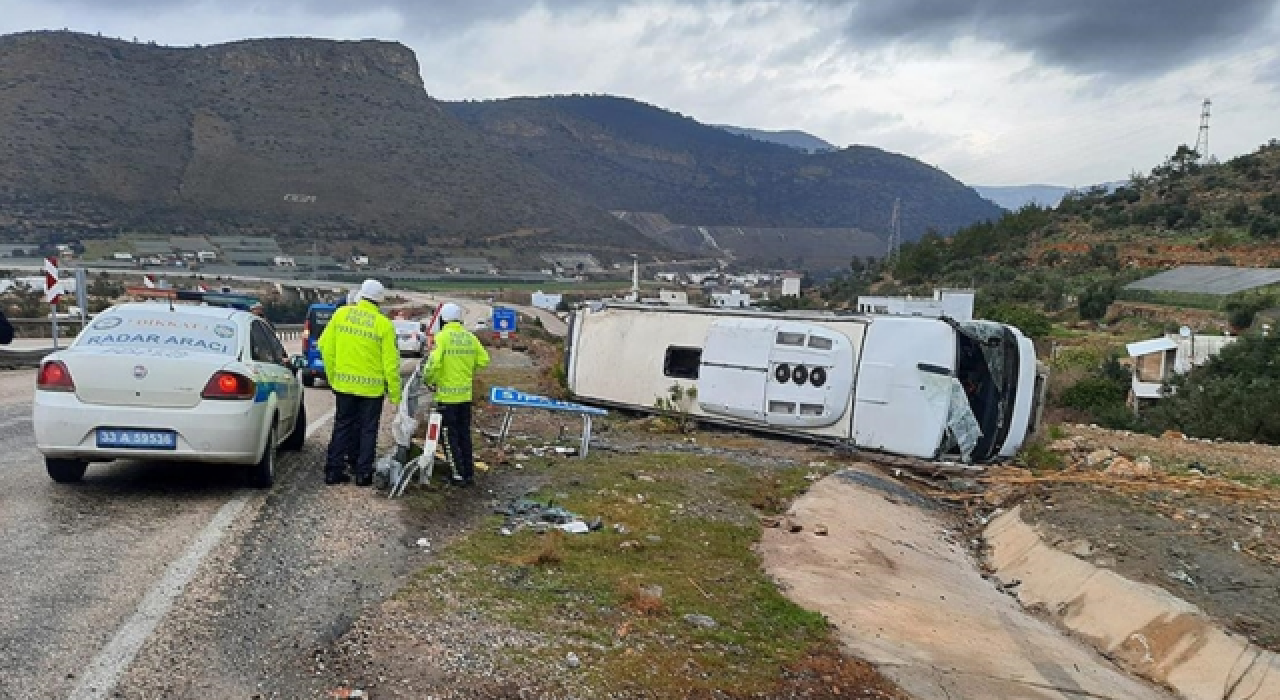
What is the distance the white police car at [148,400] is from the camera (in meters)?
7.08

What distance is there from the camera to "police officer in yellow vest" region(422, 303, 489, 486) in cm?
888

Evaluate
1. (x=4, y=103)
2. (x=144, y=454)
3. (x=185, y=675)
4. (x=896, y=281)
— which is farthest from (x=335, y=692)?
(x=4, y=103)

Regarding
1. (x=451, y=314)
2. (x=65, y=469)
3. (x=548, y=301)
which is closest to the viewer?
(x=65, y=469)

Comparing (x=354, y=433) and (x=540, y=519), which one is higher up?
(x=354, y=433)

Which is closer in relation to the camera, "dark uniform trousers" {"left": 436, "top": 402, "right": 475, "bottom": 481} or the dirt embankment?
the dirt embankment

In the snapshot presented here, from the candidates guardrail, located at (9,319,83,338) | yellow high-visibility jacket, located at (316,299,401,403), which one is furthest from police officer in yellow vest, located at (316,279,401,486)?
guardrail, located at (9,319,83,338)

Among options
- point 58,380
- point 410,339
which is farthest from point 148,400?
point 410,339

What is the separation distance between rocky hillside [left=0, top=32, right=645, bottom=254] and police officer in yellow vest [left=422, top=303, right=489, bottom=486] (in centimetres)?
7082

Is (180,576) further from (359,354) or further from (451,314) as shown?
(451,314)

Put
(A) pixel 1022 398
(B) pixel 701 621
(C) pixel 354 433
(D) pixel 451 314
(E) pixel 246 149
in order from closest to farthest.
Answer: (B) pixel 701 621 < (C) pixel 354 433 < (D) pixel 451 314 < (A) pixel 1022 398 < (E) pixel 246 149

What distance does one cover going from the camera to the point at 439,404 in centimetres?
895

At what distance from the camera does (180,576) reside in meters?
5.49

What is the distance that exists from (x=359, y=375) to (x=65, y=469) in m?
2.39

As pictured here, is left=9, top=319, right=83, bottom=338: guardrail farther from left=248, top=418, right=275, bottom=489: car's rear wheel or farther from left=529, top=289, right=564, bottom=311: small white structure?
left=529, top=289, right=564, bottom=311: small white structure
